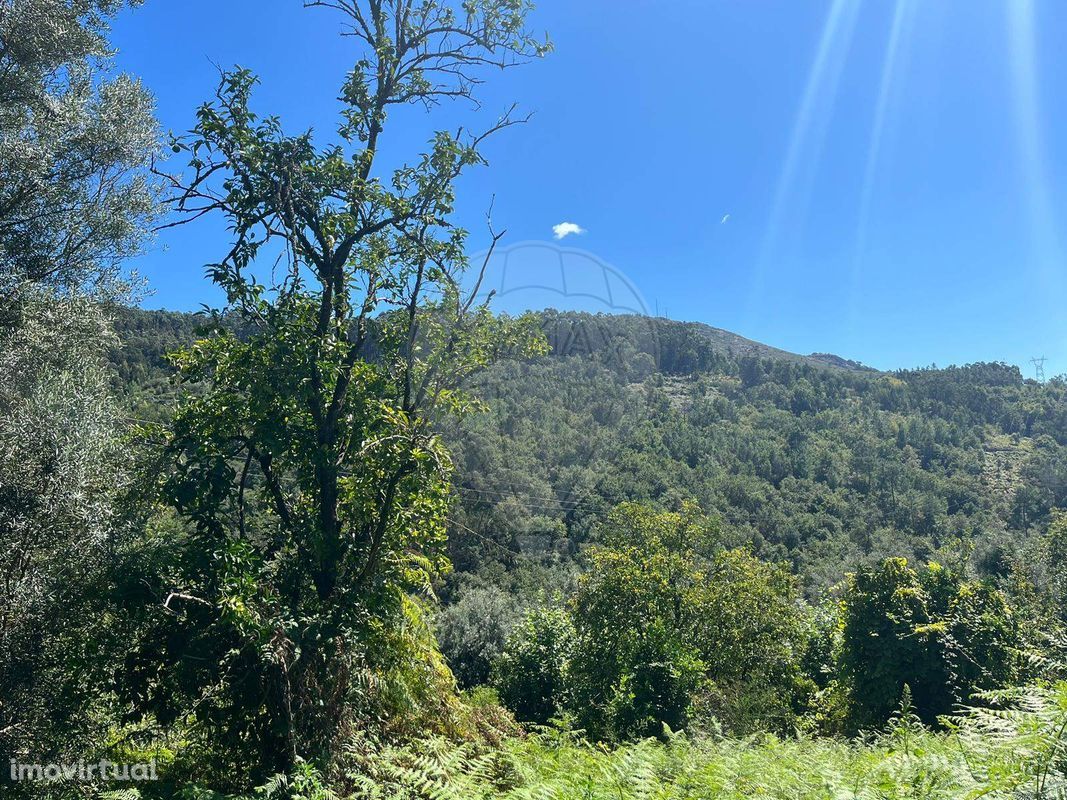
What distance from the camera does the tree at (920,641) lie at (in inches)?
356

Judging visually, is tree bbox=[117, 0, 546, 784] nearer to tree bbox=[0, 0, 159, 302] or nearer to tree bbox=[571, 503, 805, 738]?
tree bbox=[0, 0, 159, 302]

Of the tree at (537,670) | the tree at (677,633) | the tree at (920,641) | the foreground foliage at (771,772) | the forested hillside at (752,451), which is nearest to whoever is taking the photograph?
the foreground foliage at (771,772)

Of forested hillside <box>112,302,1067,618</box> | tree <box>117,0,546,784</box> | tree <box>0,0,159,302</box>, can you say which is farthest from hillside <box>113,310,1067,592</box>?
tree <box>117,0,546,784</box>

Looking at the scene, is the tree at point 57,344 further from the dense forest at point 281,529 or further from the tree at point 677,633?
the tree at point 677,633

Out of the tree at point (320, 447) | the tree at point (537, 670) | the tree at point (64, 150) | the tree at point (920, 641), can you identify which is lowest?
the tree at point (537, 670)

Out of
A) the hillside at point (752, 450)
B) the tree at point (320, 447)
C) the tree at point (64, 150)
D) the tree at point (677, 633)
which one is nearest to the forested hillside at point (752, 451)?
the hillside at point (752, 450)

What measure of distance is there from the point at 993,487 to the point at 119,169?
7547cm

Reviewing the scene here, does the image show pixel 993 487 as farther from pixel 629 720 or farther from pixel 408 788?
pixel 408 788

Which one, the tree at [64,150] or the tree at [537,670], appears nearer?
the tree at [64,150]

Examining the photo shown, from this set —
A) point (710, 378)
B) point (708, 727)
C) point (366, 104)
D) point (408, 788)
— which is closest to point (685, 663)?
point (708, 727)

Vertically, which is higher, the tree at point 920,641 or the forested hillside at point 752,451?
the forested hillside at point 752,451

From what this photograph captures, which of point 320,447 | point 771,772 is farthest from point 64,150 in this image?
point 771,772

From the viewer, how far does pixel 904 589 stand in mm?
9750

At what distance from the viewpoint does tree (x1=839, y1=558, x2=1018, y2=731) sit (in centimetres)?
905
